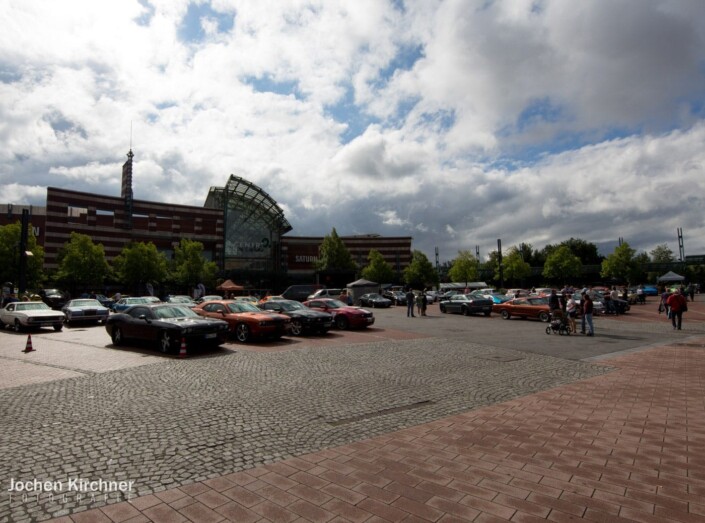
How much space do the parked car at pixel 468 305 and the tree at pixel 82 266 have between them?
38421 millimetres

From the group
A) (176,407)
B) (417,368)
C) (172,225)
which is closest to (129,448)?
(176,407)

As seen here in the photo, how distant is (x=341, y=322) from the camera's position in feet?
62.8

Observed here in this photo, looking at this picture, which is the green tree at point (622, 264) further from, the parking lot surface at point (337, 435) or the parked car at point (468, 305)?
the parking lot surface at point (337, 435)

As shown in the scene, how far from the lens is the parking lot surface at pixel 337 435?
135 inches

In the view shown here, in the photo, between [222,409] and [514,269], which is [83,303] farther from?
[514,269]

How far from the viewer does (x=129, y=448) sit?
4.63 meters

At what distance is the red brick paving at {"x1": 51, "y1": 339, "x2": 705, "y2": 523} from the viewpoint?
3262mm

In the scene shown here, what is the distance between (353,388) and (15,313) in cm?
1810

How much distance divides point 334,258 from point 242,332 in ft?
184

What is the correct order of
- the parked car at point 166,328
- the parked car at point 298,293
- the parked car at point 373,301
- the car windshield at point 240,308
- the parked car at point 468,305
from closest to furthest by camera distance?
the parked car at point 166,328 < the car windshield at point 240,308 < the parked car at point 468,305 < the parked car at point 373,301 < the parked car at point 298,293

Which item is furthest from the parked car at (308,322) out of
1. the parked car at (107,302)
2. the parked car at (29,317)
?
the parked car at (107,302)

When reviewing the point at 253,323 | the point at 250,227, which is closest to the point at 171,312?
the point at 253,323

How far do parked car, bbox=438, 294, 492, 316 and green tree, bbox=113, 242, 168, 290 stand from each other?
36.9 meters

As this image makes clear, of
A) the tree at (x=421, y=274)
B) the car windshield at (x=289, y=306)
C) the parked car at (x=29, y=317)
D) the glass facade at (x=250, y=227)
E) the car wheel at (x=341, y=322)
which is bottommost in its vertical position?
→ the car wheel at (x=341, y=322)
